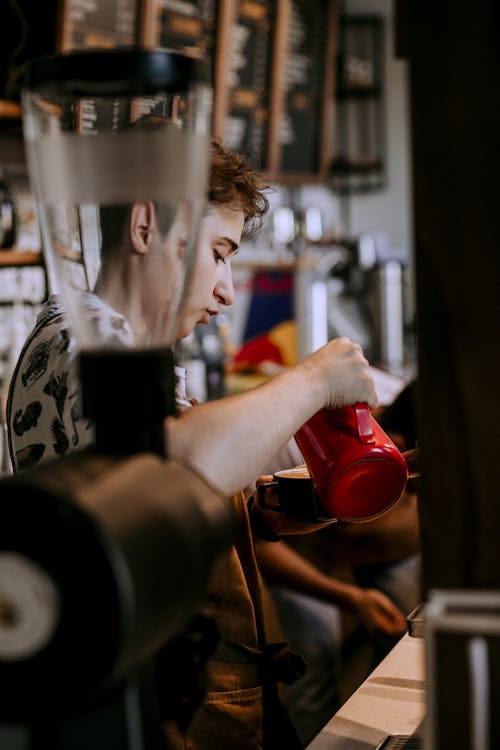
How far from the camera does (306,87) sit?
479 cm

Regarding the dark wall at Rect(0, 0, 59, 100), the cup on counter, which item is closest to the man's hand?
the cup on counter

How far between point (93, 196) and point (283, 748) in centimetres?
90

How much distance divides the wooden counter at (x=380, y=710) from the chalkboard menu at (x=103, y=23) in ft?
8.06

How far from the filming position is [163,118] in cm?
71

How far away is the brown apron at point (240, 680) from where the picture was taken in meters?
1.21

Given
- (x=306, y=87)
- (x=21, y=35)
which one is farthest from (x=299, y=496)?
(x=306, y=87)

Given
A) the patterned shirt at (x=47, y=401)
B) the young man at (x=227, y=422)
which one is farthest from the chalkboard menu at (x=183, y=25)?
the patterned shirt at (x=47, y=401)

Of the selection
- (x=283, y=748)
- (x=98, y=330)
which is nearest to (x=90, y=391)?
(x=98, y=330)

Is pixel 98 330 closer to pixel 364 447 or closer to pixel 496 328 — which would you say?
pixel 496 328

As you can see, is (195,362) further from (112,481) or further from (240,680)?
(112,481)

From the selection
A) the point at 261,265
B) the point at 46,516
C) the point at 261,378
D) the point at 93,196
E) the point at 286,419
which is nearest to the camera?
the point at 46,516

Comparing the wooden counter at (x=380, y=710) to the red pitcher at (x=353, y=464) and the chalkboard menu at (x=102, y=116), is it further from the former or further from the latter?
the chalkboard menu at (x=102, y=116)

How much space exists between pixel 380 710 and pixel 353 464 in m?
0.34

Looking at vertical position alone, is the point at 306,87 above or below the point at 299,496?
above
